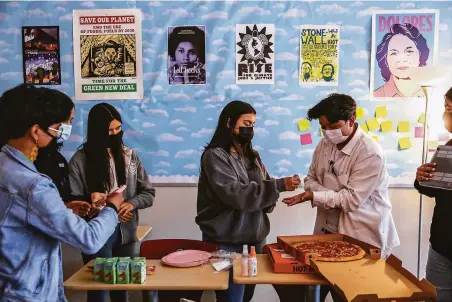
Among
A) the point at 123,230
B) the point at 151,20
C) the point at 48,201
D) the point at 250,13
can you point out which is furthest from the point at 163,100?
the point at 48,201

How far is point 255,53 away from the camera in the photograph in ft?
11.6

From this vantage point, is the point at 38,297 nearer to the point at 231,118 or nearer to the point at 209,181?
the point at 209,181

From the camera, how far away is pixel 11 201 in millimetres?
1527

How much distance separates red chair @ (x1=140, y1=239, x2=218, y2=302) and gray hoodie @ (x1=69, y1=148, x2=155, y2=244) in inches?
7.3

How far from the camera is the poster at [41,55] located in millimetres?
3598

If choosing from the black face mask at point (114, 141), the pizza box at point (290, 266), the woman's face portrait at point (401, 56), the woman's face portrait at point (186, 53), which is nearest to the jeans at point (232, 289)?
the pizza box at point (290, 266)

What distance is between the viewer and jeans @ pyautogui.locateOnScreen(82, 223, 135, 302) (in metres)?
2.60

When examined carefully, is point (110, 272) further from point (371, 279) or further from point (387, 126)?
point (387, 126)

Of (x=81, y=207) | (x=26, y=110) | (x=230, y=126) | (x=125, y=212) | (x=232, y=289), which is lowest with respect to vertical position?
(x=232, y=289)

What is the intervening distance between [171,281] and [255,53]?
2088mm

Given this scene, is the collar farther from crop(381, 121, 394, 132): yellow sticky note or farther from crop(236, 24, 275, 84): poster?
crop(381, 121, 394, 132): yellow sticky note

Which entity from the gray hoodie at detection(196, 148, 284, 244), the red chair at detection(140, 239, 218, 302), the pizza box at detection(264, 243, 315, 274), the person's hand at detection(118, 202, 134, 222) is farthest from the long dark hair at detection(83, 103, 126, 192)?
the pizza box at detection(264, 243, 315, 274)

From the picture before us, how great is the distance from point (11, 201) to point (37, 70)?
2.40 m

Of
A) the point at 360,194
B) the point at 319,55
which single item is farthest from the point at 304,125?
the point at 360,194
